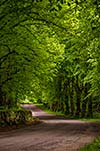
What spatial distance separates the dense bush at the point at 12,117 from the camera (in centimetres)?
2667

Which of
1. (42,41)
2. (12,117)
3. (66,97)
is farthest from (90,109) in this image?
(42,41)

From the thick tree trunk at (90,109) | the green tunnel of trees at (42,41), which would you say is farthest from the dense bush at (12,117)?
the thick tree trunk at (90,109)

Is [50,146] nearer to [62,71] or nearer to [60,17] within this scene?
[60,17]

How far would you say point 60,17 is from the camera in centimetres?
1872

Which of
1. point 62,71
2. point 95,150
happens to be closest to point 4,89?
point 95,150

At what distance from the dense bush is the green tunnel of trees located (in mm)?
2008

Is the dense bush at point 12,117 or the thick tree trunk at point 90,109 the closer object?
the dense bush at point 12,117

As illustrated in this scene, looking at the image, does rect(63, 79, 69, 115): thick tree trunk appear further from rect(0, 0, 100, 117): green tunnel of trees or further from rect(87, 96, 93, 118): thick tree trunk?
rect(0, 0, 100, 117): green tunnel of trees

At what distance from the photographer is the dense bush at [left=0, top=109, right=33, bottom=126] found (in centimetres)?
2667

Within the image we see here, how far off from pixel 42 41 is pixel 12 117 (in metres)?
7.07

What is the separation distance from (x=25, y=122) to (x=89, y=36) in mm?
18530

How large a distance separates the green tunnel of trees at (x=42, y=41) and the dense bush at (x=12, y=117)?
6.59 ft

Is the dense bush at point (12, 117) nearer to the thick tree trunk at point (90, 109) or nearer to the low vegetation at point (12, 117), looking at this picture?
the low vegetation at point (12, 117)

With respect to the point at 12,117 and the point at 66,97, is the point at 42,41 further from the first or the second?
the point at 66,97
